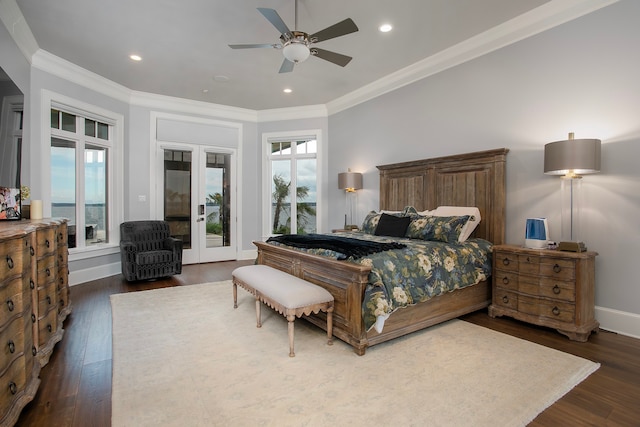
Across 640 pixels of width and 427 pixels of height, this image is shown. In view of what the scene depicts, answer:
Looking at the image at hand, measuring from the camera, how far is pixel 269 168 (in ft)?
22.9

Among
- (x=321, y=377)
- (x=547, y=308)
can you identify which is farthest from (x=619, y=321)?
(x=321, y=377)

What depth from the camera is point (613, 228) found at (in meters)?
2.95

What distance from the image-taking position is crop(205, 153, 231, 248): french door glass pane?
6527 mm

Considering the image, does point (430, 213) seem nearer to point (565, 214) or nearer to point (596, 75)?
point (565, 214)

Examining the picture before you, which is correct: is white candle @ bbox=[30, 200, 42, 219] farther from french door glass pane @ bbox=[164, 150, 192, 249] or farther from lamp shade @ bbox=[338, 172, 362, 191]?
lamp shade @ bbox=[338, 172, 362, 191]

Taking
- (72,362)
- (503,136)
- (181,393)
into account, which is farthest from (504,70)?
(72,362)

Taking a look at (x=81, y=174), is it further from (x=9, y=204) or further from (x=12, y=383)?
(x=12, y=383)

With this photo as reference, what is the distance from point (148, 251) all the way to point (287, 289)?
3.42m

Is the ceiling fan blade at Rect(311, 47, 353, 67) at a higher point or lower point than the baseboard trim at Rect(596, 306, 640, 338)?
higher

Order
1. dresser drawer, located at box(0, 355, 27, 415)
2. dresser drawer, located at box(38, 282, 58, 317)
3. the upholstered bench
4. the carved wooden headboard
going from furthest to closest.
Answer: the carved wooden headboard < the upholstered bench < dresser drawer, located at box(38, 282, 58, 317) < dresser drawer, located at box(0, 355, 27, 415)

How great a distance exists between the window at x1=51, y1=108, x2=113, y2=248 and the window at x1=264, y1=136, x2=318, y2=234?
2.95 m

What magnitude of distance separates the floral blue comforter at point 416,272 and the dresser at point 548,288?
271 mm

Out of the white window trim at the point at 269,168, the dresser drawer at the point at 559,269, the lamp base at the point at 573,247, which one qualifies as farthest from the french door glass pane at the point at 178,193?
the lamp base at the point at 573,247

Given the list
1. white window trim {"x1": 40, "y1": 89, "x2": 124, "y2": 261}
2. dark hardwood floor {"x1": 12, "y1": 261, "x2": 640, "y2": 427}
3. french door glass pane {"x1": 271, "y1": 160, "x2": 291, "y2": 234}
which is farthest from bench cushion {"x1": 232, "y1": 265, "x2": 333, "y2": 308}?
french door glass pane {"x1": 271, "y1": 160, "x2": 291, "y2": 234}
